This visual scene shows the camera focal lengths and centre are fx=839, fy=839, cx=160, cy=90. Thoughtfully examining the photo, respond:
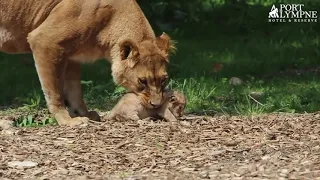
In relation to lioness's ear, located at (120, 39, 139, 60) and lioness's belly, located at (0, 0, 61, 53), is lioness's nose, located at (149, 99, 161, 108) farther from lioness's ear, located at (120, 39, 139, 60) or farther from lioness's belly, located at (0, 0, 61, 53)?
lioness's belly, located at (0, 0, 61, 53)

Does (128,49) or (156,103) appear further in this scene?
(128,49)

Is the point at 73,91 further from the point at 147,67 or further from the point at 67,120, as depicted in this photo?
the point at 147,67

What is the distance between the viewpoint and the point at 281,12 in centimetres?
1532

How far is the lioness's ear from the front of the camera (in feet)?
26.4

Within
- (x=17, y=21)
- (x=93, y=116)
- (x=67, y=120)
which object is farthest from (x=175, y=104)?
(x=17, y=21)

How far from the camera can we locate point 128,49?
320 inches

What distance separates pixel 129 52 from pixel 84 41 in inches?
17.6

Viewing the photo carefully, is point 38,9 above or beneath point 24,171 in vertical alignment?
above

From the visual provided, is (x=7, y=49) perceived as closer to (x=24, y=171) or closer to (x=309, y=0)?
(x=24, y=171)

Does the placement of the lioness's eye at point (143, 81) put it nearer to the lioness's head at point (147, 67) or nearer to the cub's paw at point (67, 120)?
the lioness's head at point (147, 67)

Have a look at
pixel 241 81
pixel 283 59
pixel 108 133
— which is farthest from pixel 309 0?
pixel 108 133

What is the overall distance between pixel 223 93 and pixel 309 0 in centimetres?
558

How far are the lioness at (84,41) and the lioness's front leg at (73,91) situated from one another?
215 millimetres

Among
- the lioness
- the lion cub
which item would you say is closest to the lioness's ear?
the lioness
